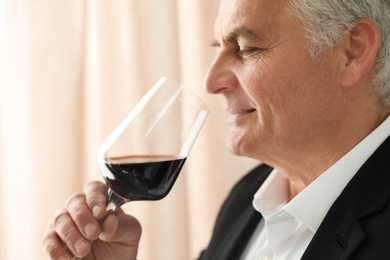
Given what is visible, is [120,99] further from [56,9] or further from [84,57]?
[56,9]

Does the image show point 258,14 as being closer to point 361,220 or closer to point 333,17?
point 333,17

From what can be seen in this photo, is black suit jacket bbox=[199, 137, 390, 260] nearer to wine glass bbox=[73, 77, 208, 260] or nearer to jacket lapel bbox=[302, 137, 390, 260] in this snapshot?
jacket lapel bbox=[302, 137, 390, 260]

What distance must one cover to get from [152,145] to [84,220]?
248mm

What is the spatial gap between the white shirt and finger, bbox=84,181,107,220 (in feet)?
1.48

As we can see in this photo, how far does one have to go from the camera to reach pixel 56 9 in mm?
2029

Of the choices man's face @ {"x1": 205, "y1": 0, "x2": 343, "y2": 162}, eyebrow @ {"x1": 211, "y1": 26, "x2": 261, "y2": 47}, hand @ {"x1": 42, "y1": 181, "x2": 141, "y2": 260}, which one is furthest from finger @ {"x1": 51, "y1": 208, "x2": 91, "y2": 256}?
eyebrow @ {"x1": 211, "y1": 26, "x2": 261, "y2": 47}

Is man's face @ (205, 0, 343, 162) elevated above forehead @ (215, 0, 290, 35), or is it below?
below

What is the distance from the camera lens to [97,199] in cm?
155

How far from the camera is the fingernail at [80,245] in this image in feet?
4.89

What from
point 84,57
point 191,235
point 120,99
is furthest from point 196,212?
point 84,57

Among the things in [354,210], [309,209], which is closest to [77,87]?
[309,209]

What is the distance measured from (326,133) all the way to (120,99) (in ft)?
2.70

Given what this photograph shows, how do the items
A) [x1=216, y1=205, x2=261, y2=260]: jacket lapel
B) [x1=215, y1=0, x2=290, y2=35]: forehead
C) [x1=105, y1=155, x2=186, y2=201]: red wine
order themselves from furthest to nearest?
1. [x1=216, y1=205, x2=261, y2=260]: jacket lapel
2. [x1=215, y1=0, x2=290, y2=35]: forehead
3. [x1=105, y1=155, x2=186, y2=201]: red wine

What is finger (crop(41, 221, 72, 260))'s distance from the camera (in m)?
1.54
